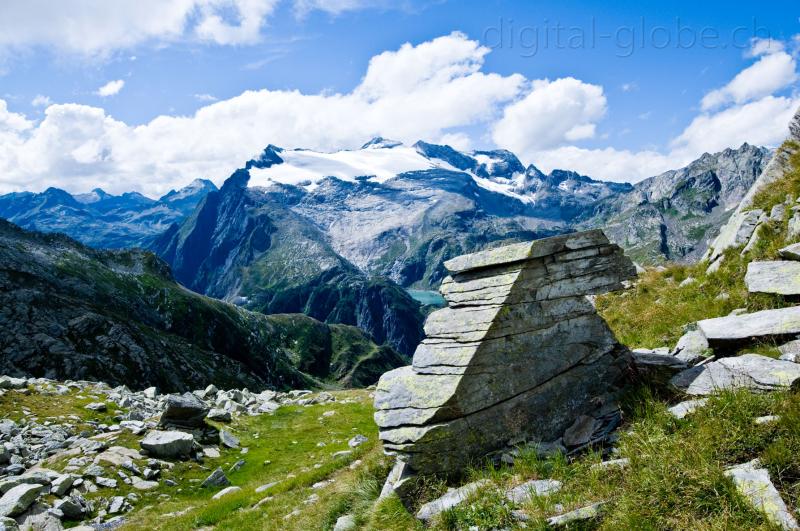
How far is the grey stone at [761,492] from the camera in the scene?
7055mm

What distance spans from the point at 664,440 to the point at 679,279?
15.9m

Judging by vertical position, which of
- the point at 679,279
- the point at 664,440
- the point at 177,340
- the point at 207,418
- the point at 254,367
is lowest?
the point at 254,367

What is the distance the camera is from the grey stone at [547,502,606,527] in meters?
8.67

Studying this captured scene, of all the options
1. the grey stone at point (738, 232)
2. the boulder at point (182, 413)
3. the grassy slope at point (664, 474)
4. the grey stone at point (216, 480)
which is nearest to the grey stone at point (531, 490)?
the grassy slope at point (664, 474)

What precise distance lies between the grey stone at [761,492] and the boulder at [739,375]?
2553 millimetres

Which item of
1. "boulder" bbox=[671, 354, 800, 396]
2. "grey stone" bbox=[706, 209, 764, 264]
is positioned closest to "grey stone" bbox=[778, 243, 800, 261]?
"grey stone" bbox=[706, 209, 764, 264]

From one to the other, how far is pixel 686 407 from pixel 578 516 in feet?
13.3

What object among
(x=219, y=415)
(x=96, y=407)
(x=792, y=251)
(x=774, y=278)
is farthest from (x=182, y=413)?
(x=792, y=251)

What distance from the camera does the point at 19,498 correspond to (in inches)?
679

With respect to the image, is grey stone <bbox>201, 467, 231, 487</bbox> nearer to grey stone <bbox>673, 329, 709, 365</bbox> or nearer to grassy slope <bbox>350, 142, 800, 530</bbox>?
grassy slope <bbox>350, 142, 800, 530</bbox>

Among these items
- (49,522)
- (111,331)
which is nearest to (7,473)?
(49,522)

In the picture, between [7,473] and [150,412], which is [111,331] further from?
[7,473]

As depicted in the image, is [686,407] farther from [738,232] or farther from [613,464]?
[738,232]

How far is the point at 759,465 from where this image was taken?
8.14 metres
